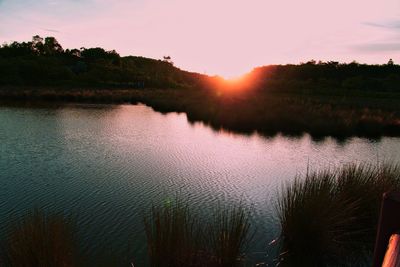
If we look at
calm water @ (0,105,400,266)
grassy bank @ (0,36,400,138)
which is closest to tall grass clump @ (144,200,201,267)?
calm water @ (0,105,400,266)

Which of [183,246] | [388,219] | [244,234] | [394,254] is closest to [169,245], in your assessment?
[183,246]

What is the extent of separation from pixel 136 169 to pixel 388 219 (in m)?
10.4

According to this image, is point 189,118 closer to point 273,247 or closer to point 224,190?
point 224,190

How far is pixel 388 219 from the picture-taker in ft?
5.11

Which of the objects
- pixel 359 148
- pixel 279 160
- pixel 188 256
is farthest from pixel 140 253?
pixel 359 148

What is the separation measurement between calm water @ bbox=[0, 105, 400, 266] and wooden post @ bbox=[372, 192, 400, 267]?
4.39 metres

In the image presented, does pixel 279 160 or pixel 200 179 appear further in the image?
pixel 279 160

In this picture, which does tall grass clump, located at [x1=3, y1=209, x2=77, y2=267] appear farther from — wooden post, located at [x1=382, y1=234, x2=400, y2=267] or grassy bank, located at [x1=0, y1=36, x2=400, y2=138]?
grassy bank, located at [x1=0, y1=36, x2=400, y2=138]

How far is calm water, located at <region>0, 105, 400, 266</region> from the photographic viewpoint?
23.1ft

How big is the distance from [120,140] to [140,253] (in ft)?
38.0

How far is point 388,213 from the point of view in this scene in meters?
1.54

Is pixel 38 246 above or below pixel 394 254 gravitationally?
below

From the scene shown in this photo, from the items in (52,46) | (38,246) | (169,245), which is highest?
(52,46)

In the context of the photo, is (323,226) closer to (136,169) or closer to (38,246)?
(38,246)
